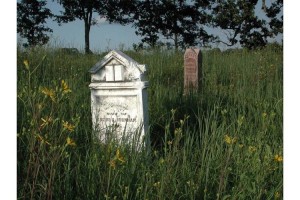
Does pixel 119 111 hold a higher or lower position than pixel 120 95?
lower

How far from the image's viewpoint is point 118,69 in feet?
14.4

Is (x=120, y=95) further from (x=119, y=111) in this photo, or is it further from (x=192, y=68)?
(x=192, y=68)

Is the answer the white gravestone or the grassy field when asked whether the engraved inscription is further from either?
the grassy field

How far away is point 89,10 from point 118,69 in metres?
19.5

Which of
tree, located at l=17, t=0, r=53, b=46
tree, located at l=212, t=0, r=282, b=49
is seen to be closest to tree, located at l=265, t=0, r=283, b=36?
tree, located at l=212, t=0, r=282, b=49

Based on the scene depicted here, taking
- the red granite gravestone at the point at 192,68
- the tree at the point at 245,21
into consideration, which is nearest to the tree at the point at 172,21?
the tree at the point at 245,21

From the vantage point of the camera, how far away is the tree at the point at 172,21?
982 inches

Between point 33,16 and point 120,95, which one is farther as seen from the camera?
point 33,16

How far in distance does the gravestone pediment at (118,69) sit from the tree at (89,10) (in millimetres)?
17996

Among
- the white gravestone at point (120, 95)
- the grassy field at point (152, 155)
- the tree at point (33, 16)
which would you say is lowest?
the grassy field at point (152, 155)

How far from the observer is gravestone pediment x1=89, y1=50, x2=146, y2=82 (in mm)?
4289

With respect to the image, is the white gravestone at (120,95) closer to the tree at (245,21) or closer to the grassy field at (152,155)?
the grassy field at (152,155)

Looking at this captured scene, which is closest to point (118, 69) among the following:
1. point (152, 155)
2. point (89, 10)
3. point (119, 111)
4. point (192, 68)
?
point (119, 111)

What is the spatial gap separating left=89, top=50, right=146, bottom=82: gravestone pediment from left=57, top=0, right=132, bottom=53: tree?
1800 centimetres
